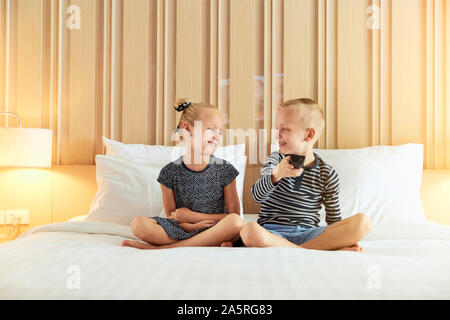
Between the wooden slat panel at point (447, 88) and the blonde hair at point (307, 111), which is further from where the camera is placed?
the wooden slat panel at point (447, 88)

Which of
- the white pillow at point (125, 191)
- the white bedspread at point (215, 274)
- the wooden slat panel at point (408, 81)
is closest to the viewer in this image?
the white bedspread at point (215, 274)

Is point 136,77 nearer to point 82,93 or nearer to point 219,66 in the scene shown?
point 82,93

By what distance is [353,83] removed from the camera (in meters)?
2.32

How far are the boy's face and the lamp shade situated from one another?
1.39 meters

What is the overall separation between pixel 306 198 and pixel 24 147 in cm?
151

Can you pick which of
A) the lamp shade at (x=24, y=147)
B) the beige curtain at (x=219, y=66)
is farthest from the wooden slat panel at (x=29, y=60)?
the lamp shade at (x=24, y=147)

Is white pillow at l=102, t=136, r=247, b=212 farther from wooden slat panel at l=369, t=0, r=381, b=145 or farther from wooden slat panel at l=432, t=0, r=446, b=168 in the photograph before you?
wooden slat panel at l=432, t=0, r=446, b=168

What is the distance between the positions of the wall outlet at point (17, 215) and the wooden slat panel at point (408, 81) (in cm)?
220

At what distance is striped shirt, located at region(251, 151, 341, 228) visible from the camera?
4.71 feet

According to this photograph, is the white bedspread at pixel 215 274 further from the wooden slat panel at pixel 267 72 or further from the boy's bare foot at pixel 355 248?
the wooden slat panel at pixel 267 72

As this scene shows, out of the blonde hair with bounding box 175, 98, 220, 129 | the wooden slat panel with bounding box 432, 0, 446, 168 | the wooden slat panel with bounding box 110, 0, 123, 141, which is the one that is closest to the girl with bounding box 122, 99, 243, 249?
the blonde hair with bounding box 175, 98, 220, 129

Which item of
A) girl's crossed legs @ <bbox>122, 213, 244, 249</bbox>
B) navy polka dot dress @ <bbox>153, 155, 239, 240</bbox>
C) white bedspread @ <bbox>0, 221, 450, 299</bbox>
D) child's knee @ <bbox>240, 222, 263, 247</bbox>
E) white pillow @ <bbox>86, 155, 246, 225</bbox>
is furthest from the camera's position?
white pillow @ <bbox>86, 155, 246, 225</bbox>

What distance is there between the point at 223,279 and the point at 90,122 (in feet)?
5.89

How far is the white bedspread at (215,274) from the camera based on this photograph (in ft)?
2.40
